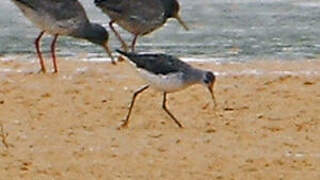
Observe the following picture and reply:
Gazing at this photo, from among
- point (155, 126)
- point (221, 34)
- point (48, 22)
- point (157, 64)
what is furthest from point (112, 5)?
point (155, 126)

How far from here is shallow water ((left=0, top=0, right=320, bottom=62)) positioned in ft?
47.9

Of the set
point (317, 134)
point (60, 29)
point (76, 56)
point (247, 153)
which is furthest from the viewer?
point (76, 56)

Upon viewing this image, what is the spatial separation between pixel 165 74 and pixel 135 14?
11.5ft

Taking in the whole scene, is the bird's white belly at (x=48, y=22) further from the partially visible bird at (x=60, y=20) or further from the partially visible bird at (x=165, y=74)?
the partially visible bird at (x=165, y=74)

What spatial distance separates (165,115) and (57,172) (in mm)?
2415

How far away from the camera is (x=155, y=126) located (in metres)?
10.6

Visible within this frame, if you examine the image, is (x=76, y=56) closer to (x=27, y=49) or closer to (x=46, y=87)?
(x=27, y=49)

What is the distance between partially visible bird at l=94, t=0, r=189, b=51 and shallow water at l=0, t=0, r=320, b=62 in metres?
0.42

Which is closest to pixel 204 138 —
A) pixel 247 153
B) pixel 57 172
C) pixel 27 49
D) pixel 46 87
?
pixel 247 153

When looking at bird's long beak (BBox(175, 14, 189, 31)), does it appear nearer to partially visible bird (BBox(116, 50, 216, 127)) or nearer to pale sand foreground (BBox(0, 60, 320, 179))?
pale sand foreground (BBox(0, 60, 320, 179))

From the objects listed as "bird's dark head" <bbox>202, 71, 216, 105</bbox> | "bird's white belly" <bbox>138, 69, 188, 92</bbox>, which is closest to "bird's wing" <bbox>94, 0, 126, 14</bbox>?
"bird's dark head" <bbox>202, 71, 216, 105</bbox>

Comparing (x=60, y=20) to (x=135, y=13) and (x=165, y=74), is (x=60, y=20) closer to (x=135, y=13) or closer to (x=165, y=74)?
(x=135, y=13)

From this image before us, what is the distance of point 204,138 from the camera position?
9992 mm

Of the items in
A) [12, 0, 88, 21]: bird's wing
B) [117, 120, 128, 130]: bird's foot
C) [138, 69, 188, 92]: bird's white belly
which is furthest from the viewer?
[12, 0, 88, 21]: bird's wing
